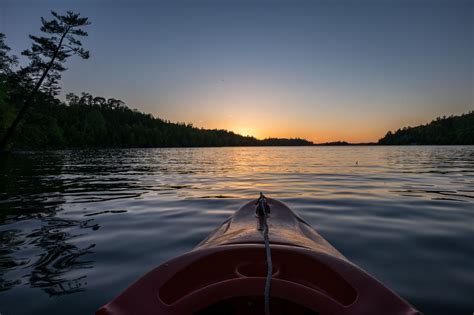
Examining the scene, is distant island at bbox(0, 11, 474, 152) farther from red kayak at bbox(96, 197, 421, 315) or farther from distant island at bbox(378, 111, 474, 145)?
red kayak at bbox(96, 197, 421, 315)

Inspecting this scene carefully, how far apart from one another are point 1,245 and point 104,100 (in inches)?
6943

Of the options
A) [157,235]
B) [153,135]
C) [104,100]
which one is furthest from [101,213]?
[104,100]

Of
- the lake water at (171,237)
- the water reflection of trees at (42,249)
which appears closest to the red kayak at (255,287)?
the lake water at (171,237)

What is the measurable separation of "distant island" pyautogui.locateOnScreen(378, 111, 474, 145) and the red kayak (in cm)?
16176

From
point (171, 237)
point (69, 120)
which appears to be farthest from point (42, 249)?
point (69, 120)

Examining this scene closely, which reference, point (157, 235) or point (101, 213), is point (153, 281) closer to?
point (157, 235)

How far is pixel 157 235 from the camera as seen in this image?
557 cm

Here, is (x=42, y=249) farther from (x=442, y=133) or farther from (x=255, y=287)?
(x=442, y=133)

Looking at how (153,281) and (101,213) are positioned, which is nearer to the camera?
(153,281)

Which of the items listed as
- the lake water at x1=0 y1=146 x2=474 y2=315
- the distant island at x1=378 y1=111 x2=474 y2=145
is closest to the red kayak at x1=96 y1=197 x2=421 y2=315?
the lake water at x1=0 y1=146 x2=474 y2=315

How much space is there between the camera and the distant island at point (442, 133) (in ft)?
454

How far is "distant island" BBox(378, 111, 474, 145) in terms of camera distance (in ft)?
454

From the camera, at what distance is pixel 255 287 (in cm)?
186

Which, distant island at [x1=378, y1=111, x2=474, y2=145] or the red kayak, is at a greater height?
distant island at [x1=378, y1=111, x2=474, y2=145]
